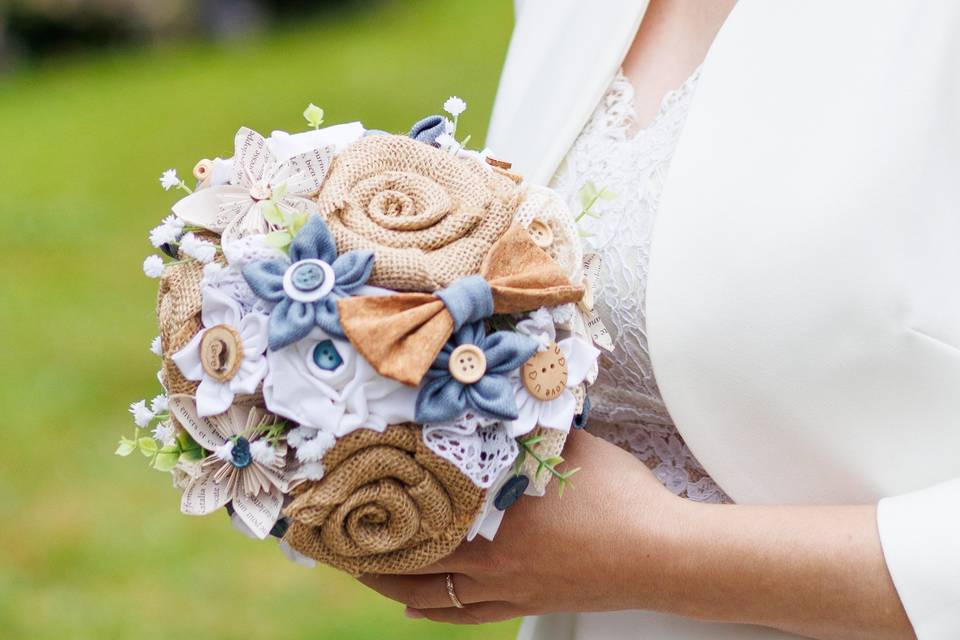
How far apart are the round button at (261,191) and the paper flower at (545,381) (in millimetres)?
315

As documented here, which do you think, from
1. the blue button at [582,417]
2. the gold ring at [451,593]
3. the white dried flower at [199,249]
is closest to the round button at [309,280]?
the white dried flower at [199,249]

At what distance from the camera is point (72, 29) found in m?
9.19

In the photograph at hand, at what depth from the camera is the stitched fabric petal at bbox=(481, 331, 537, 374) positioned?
3.81 feet

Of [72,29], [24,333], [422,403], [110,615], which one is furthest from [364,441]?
[72,29]

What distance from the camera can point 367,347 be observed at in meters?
1.11

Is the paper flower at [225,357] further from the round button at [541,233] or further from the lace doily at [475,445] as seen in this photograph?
the round button at [541,233]

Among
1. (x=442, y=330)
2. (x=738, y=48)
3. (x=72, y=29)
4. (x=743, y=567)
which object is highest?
(x=738, y=48)

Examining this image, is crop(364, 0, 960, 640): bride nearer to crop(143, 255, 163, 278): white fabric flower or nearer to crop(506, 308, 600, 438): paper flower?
crop(506, 308, 600, 438): paper flower

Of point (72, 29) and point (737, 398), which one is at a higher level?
point (737, 398)

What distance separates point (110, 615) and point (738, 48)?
296 centimetres

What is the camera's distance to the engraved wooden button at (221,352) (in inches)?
46.1

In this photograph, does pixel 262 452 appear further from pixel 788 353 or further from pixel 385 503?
pixel 788 353

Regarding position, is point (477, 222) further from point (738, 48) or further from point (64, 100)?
point (64, 100)

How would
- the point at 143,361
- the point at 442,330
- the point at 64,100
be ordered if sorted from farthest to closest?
1. the point at 64,100
2. the point at 143,361
3. the point at 442,330
